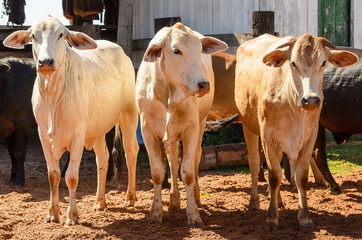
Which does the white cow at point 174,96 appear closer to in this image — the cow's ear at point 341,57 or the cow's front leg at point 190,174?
the cow's front leg at point 190,174

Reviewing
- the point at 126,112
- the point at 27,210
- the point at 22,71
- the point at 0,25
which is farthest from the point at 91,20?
the point at 27,210

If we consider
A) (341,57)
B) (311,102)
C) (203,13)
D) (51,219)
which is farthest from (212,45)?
(203,13)

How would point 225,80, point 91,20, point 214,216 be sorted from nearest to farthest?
point 214,216 < point 225,80 < point 91,20

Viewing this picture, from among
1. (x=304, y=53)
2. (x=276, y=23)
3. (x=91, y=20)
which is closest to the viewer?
(x=304, y=53)

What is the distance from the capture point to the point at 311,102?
5.08 metres

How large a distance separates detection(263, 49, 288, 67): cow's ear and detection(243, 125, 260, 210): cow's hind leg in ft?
5.02

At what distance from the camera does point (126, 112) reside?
23.7 ft

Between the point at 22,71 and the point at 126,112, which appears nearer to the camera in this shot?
the point at 126,112

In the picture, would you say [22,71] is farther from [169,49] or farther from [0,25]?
[169,49]

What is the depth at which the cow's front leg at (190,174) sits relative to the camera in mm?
5727

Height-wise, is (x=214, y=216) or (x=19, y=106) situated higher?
(x=19, y=106)

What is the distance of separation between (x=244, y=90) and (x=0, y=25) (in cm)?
635

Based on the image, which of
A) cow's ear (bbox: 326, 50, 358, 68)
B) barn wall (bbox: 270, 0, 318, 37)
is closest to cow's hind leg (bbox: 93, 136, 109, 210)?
cow's ear (bbox: 326, 50, 358, 68)

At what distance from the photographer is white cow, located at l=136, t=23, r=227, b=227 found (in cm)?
559
